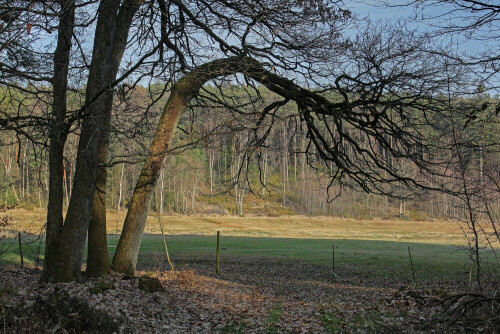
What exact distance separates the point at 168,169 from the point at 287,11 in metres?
7.35

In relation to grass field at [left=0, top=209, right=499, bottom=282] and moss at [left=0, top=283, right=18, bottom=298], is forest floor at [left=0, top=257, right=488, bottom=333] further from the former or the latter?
grass field at [left=0, top=209, right=499, bottom=282]

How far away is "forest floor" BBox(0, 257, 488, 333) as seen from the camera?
16.6ft

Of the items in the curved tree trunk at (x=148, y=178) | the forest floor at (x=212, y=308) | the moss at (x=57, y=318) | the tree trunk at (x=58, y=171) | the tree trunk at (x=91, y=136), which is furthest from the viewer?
the curved tree trunk at (x=148, y=178)

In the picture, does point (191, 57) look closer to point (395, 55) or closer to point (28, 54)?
point (28, 54)

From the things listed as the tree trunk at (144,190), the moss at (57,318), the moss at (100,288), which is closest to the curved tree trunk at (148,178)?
the tree trunk at (144,190)

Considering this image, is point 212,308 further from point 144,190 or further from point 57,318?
point 57,318

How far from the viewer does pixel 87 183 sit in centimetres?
851

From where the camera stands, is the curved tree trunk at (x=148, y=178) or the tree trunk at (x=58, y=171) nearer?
the tree trunk at (x=58, y=171)

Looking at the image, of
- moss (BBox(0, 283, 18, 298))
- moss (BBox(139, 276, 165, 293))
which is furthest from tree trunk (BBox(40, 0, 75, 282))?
moss (BBox(0, 283, 18, 298))

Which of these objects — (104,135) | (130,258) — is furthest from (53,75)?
(130,258)

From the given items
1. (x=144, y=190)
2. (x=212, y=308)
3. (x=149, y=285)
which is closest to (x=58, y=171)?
(x=144, y=190)

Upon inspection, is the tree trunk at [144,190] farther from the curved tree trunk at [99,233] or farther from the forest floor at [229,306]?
the forest floor at [229,306]

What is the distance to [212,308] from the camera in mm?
7977

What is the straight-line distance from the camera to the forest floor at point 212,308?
5.05 meters
